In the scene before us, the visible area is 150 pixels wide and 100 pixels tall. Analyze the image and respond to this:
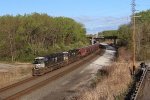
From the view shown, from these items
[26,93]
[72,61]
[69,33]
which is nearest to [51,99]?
[26,93]

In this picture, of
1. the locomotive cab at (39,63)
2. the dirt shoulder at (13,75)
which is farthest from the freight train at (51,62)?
Result: the dirt shoulder at (13,75)

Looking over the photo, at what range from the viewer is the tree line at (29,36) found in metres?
91.6

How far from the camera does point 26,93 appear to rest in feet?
96.4

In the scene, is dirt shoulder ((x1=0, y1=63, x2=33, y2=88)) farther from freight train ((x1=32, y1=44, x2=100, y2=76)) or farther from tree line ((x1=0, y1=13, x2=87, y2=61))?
tree line ((x1=0, y1=13, x2=87, y2=61))

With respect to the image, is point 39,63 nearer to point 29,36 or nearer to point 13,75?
point 13,75

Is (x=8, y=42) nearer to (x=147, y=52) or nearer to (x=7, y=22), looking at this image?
(x=7, y=22)

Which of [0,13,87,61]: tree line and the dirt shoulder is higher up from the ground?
[0,13,87,61]: tree line

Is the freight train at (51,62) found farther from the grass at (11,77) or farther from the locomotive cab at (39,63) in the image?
the grass at (11,77)

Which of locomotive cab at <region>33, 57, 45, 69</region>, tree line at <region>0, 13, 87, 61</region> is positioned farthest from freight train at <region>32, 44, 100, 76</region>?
tree line at <region>0, 13, 87, 61</region>

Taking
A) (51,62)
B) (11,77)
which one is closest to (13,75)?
(11,77)

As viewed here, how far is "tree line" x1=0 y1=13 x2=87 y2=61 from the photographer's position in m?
91.6

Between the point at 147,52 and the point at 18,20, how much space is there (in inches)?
1759

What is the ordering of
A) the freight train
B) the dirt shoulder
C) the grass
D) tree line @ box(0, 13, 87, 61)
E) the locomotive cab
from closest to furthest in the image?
the grass → the dirt shoulder → the freight train → the locomotive cab → tree line @ box(0, 13, 87, 61)

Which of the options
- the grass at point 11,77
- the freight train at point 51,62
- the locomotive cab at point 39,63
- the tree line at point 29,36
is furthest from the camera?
the tree line at point 29,36
